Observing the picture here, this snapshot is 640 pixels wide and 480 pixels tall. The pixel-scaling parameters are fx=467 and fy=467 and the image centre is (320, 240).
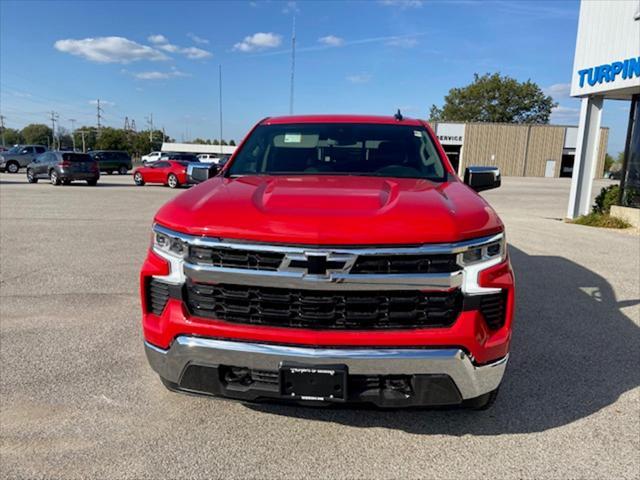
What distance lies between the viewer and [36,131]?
138 metres

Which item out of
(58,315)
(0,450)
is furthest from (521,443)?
(58,315)

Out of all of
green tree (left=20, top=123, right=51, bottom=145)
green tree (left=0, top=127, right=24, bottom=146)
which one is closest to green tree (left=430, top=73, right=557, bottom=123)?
green tree (left=20, top=123, right=51, bottom=145)

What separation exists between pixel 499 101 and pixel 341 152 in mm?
88034

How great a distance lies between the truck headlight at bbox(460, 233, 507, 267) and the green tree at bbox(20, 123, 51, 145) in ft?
493

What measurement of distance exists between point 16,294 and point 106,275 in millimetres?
1050

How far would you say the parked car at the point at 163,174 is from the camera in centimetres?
2405

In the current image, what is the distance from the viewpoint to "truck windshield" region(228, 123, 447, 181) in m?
3.60

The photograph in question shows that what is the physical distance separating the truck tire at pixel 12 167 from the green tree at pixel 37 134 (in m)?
→ 112

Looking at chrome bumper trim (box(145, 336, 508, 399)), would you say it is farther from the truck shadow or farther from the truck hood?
the truck hood

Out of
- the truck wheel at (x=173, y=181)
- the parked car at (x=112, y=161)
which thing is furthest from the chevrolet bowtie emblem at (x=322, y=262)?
the parked car at (x=112, y=161)

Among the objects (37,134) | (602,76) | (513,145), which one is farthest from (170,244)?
(37,134)

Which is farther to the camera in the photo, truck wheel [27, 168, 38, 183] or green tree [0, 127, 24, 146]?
green tree [0, 127, 24, 146]

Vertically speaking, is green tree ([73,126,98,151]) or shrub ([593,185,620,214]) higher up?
green tree ([73,126,98,151])

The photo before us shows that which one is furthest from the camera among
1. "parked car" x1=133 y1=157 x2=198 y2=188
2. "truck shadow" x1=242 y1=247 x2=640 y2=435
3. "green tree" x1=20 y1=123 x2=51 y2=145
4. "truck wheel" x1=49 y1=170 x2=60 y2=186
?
"green tree" x1=20 y1=123 x2=51 y2=145
